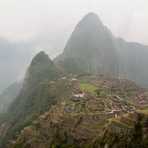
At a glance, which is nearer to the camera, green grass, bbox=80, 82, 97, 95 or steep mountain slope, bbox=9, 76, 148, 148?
steep mountain slope, bbox=9, 76, 148, 148

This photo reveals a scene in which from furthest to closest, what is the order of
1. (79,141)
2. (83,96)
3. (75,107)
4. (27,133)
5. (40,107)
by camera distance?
(40,107) < (83,96) < (75,107) < (27,133) < (79,141)

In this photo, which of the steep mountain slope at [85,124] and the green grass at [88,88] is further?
the green grass at [88,88]

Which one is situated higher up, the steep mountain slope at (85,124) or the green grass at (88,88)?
the green grass at (88,88)

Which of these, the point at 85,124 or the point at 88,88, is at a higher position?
the point at 88,88

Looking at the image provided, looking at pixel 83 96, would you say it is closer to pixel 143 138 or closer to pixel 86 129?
pixel 86 129

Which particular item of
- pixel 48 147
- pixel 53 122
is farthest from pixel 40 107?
pixel 48 147

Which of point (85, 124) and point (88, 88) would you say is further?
point (88, 88)

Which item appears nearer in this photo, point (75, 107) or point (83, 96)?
point (75, 107)

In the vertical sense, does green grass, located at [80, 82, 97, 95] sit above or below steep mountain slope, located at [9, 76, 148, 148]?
above
